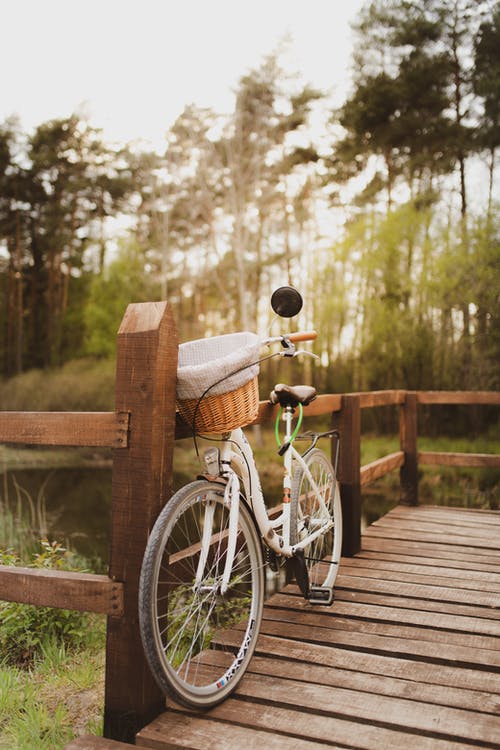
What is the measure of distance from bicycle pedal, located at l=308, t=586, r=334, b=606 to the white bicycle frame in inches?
9.3

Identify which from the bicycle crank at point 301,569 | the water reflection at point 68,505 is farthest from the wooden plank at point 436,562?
the water reflection at point 68,505

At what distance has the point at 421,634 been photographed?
2.75 meters

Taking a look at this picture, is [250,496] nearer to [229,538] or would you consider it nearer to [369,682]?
[229,538]

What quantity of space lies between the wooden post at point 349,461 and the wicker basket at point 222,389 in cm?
181

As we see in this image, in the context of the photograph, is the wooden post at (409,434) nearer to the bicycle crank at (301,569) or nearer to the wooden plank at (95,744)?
the bicycle crank at (301,569)

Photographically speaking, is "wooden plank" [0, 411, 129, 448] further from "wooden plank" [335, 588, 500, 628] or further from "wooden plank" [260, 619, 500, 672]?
"wooden plank" [335, 588, 500, 628]

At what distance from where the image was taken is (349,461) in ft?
13.4

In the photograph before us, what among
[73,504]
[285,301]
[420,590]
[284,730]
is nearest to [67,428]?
[285,301]

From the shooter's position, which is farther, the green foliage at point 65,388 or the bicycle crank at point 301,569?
the green foliage at point 65,388

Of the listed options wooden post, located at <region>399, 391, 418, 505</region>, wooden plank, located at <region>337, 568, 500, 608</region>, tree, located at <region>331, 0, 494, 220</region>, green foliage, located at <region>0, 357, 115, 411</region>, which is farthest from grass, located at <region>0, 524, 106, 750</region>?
tree, located at <region>331, 0, 494, 220</region>

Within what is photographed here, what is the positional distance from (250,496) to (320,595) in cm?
83

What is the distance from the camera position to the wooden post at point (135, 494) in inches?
79.4

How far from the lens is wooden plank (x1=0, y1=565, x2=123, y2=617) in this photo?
203 centimetres

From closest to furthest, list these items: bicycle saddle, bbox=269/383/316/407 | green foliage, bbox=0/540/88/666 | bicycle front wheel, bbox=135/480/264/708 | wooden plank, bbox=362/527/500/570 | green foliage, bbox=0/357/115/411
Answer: bicycle front wheel, bbox=135/480/264/708 → bicycle saddle, bbox=269/383/316/407 → green foliage, bbox=0/540/88/666 → wooden plank, bbox=362/527/500/570 → green foliage, bbox=0/357/115/411
